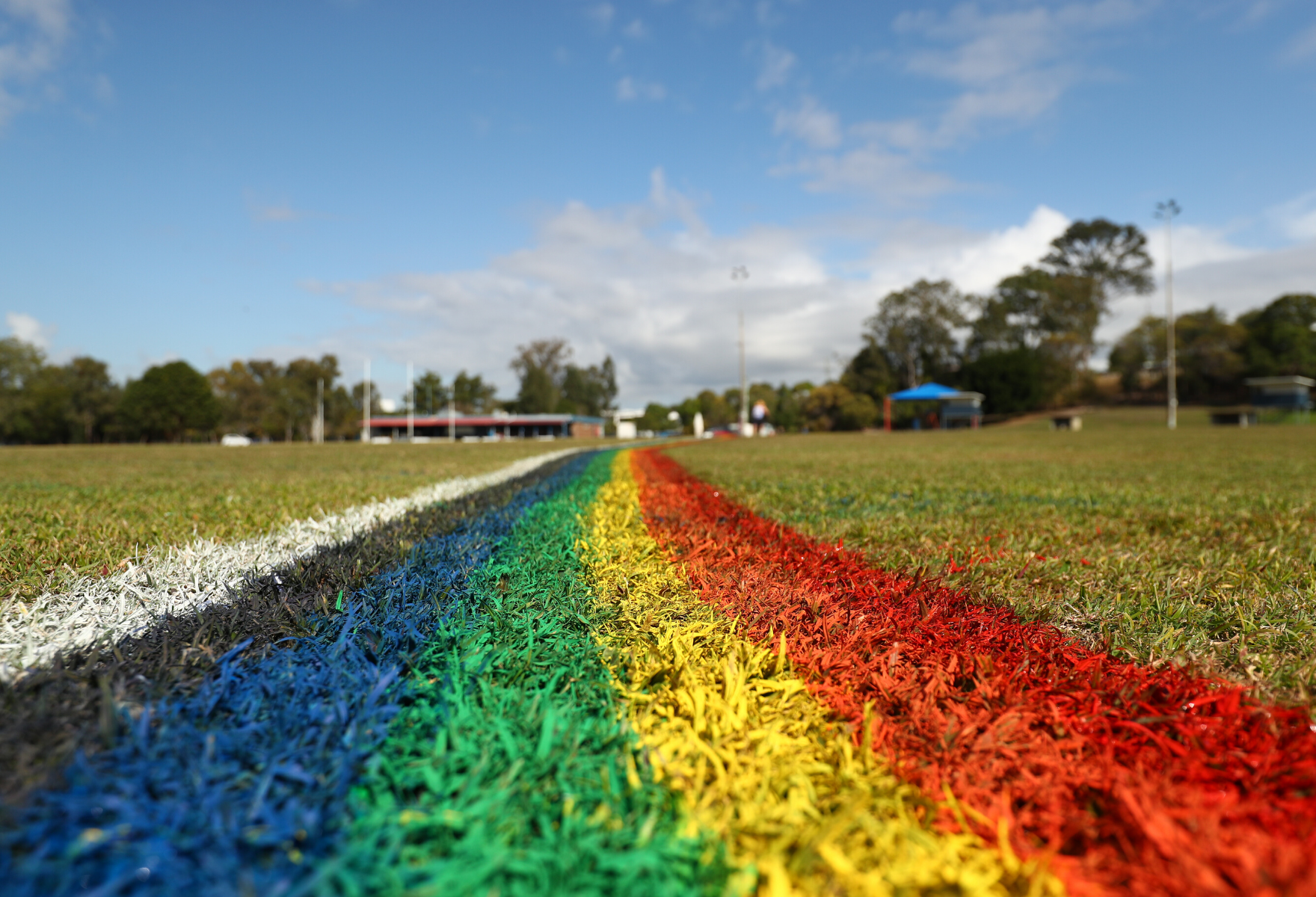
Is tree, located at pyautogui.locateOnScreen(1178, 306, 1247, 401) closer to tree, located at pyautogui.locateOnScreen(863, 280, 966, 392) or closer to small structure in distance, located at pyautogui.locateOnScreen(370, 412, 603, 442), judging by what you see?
tree, located at pyautogui.locateOnScreen(863, 280, 966, 392)

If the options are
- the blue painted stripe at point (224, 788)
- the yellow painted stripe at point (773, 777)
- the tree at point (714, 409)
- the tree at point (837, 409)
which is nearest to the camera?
the blue painted stripe at point (224, 788)

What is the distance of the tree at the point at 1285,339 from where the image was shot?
4819cm

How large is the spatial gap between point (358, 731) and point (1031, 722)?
4.49 ft

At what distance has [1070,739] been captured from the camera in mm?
1356

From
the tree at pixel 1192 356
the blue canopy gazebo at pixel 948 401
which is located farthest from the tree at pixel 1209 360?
the blue canopy gazebo at pixel 948 401

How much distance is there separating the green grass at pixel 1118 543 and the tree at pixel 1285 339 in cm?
5407

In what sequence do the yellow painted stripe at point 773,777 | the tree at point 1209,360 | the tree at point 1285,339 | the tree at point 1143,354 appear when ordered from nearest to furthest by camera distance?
the yellow painted stripe at point 773,777 < the tree at point 1285,339 < the tree at point 1209,360 < the tree at point 1143,354

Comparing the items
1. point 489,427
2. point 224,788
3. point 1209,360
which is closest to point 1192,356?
point 1209,360

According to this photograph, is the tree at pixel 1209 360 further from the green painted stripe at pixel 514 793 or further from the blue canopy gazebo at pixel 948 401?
the green painted stripe at pixel 514 793

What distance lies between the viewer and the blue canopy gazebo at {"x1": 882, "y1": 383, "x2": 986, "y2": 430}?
44469 mm

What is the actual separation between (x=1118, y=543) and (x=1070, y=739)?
113 inches

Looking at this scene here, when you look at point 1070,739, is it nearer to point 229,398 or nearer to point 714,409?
point 229,398

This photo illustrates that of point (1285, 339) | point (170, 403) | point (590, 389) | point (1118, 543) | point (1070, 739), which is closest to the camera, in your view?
point (1070, 739)

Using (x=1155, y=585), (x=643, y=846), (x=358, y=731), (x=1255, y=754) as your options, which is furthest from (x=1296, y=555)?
(x=358, y=731)
